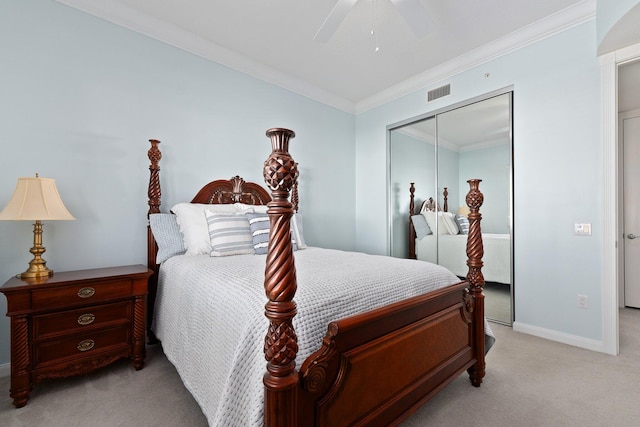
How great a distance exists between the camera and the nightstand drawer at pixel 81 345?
1.76m

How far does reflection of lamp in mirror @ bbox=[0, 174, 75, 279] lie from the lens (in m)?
1.75

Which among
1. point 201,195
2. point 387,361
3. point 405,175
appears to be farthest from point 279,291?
point 405,175

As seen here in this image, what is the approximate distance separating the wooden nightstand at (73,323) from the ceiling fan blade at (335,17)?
225cm

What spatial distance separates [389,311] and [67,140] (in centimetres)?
264

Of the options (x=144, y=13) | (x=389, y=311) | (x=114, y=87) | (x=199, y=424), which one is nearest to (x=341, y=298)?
(x=389, y=311)

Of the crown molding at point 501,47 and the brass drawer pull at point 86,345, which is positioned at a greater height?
the crown molding at point 501,47

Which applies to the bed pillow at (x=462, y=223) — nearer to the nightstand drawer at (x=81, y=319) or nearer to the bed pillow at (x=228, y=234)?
the bed pillow at (x=228, y=234)

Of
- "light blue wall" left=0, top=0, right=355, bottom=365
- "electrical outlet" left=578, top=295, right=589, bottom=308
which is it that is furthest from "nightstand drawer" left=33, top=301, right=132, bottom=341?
"electrical outlet" left=578, top=295, right=589, bottom=308

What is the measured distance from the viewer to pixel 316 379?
1.02 meters

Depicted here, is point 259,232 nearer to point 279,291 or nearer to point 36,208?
point 36,208

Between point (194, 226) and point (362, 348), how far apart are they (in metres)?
1.80

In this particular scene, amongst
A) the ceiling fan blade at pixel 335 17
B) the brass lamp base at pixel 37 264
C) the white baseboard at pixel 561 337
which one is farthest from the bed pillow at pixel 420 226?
the brass lamp base at pixel 37 264

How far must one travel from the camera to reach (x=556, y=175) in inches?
103

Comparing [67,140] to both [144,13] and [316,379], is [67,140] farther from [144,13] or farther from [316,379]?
[316,379]
